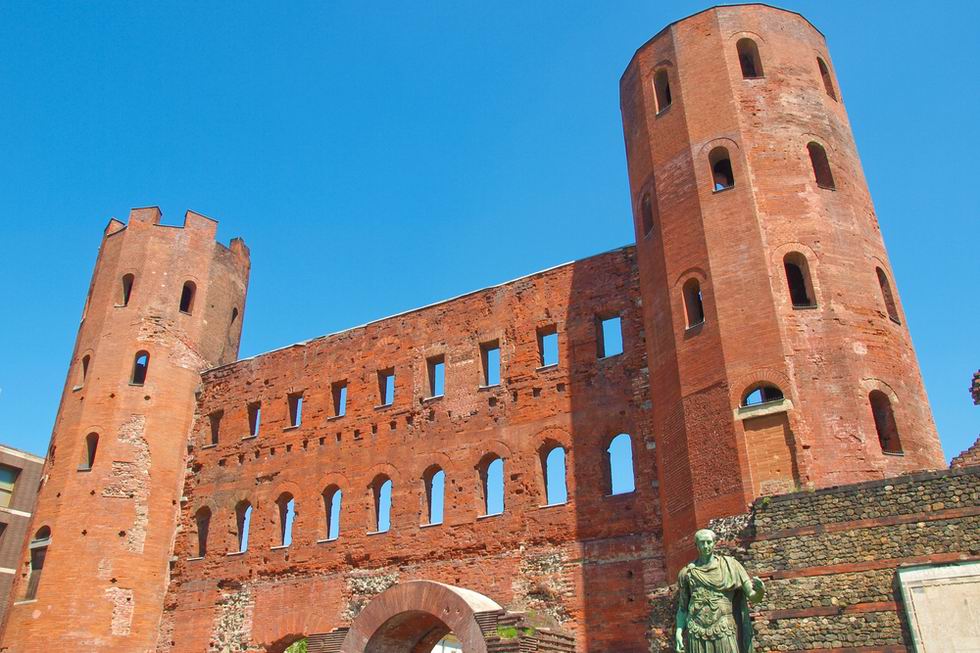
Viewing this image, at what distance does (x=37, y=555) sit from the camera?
68.4 feet

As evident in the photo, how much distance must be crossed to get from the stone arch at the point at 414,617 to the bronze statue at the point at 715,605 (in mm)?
6402

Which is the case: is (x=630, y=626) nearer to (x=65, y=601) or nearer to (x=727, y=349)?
(x=727, y=349)

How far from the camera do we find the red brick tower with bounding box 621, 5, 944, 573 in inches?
528

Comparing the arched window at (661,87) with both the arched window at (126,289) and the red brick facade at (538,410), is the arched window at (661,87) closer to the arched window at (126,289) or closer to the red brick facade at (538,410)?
the red brick facade at (538,410)

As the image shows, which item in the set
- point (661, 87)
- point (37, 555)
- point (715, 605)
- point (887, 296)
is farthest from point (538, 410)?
point (37, 555)

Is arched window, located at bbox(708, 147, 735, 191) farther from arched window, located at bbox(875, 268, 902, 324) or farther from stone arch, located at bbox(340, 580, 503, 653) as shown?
stone arch, located at bbox(340, 580, 503, 653)

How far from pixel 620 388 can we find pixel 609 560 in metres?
3.30

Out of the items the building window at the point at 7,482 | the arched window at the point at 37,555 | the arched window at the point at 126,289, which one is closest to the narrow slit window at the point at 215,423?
the arched window at the point at 126,289

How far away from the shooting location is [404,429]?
63.6ft

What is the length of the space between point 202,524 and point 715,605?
1669 centimetres

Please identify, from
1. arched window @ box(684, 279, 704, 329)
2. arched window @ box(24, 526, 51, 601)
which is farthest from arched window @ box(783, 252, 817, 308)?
arched window @ box(24, 526, 51, 601)

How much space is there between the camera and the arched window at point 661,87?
17609 millimetres

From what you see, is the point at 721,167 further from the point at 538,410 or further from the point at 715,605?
the point at 715,605

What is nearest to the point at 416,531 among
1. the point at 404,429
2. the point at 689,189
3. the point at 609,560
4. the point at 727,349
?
the point at 404,429
